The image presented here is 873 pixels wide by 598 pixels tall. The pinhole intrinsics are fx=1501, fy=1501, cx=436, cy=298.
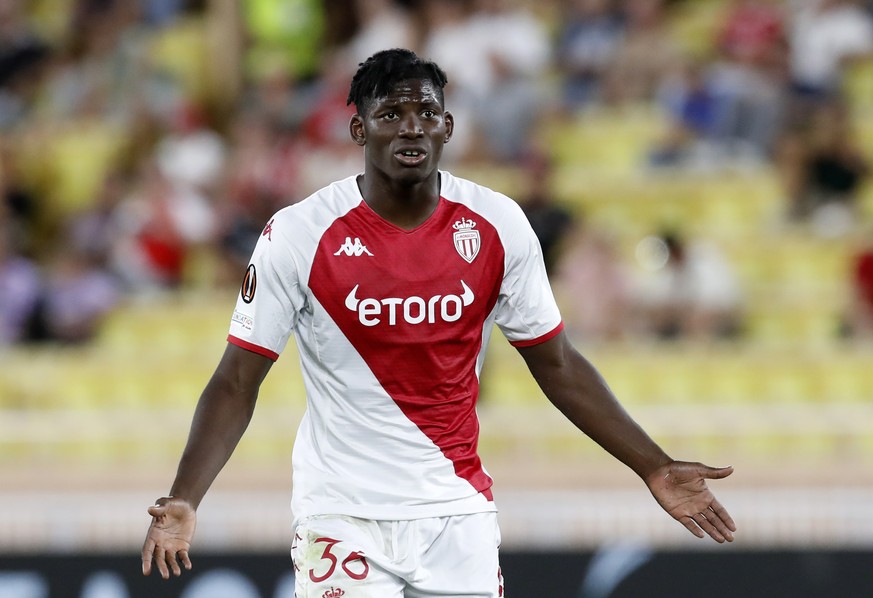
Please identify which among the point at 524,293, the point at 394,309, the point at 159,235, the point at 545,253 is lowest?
the point at 394,309

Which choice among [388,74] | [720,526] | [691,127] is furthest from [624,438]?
[691,127]

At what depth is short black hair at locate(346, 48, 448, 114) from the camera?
3.71 meters

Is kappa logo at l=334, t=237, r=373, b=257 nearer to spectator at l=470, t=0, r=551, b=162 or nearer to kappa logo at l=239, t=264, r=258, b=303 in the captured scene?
kappa logo at l=239, t=264, r=258, b=303

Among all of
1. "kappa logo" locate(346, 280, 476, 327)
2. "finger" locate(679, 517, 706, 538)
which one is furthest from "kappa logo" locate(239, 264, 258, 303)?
"finger" locate(679, 517, 706, 538)

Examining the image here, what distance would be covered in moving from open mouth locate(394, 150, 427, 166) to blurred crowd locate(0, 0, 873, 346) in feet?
18.2

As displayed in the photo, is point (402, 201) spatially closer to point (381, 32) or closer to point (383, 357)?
point (383, 357)

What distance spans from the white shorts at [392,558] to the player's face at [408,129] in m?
0.88

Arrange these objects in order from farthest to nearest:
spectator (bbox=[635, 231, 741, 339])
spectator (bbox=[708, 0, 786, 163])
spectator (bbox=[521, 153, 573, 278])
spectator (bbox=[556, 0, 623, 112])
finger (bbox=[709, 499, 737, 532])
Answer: spectator (bbox=[556, 0, 623, 112]) < spectator (bbox=[708, 0, 786, 163]) < spectator (bbox=[521, 153, 573, 278]) < spectator (bbox=[635, 231, 741, 339]) < finger (bbox=[709, 499, 737, 532])

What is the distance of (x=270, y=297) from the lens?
380cm

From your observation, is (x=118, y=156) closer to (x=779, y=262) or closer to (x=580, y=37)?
(x=580, y=37)

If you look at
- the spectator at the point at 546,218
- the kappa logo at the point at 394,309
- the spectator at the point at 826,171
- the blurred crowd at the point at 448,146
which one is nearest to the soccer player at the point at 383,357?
the kappa logo at the point at 394,309

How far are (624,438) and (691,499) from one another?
24cm

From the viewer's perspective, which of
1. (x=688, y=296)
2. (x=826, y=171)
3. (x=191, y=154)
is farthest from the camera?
(x=191, y=154)

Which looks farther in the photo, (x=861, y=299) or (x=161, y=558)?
(x=861, y=299)
